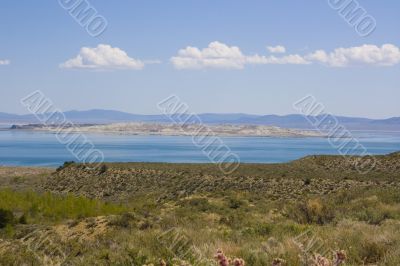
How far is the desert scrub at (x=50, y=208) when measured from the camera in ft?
75.4

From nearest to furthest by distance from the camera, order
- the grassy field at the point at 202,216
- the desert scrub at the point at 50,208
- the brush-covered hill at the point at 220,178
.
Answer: the grassy field at the point at 202,216 → the desert scrub at the point at 50,208 → the brush-covered hill at the point at 220,178

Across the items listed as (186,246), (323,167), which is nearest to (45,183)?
(323,167)

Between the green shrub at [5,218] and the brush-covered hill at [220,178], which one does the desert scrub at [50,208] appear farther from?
the brush-covered hill at [220,178]

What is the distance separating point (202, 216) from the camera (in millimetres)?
17969

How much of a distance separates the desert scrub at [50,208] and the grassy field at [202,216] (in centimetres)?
6

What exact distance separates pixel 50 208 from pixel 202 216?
973 cm

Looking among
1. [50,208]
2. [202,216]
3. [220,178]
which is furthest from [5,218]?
[220,178]

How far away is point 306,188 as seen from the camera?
109ft

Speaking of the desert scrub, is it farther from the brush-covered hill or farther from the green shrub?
the brush-covered hill

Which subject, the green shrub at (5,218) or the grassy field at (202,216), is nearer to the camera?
the grassy field at (202,216)

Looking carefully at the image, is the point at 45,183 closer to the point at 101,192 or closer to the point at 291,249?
Answer: the point at 101,192

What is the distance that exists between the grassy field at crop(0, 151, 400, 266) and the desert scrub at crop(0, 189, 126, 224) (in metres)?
0.06

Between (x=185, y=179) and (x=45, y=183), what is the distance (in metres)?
15.6

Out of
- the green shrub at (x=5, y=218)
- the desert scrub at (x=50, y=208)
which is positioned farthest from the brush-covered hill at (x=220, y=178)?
the green shrub at (x=5, y=218)
